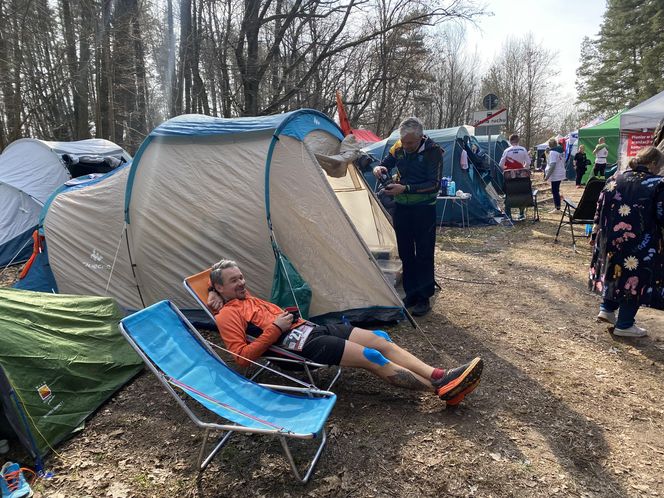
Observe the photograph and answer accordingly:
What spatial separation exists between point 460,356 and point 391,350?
3.42ft

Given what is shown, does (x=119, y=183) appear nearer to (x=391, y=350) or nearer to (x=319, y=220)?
(x=319, y=220)

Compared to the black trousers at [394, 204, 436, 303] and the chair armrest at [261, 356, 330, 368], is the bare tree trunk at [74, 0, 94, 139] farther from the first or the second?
the chair armrest at [261, 356, 330, 368]

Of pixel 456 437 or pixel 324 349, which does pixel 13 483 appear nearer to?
pixel 324 349

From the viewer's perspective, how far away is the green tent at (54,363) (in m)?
2.65

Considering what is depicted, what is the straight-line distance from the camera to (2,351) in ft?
8.91

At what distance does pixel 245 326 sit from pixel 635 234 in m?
3.23

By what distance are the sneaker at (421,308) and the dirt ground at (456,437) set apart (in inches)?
14.9

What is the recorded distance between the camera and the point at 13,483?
94.0 inches

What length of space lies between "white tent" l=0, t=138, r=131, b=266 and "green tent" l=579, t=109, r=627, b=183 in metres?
15.6

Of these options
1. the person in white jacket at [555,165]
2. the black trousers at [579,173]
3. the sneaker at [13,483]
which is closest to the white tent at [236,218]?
the sneaker at [13,483]

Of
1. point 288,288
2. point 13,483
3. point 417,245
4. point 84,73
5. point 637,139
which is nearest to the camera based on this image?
point 13,483

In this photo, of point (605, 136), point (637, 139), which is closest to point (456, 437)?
point (637, 139)

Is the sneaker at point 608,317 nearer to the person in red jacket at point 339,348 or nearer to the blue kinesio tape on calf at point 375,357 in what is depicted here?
the person in red jacket at point 339,348

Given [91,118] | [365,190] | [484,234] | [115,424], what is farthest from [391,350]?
[91,118]
